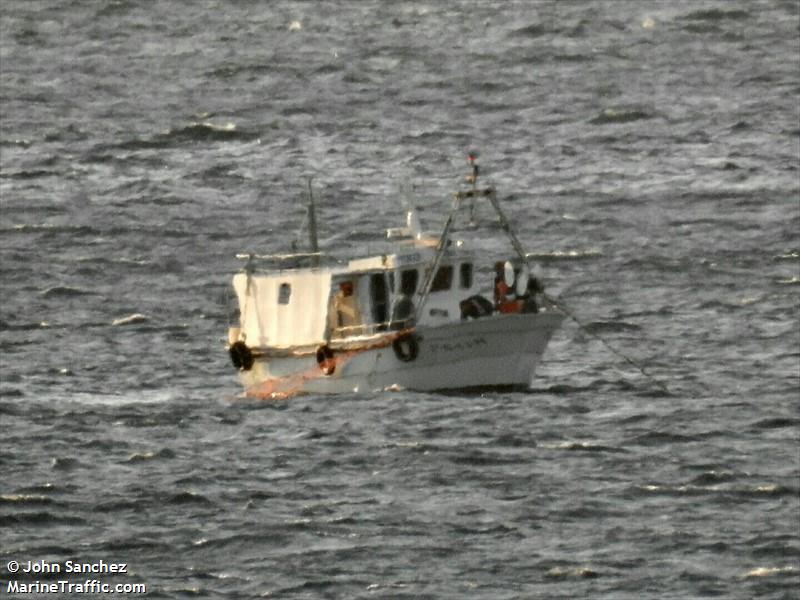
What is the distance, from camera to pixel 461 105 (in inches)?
5719

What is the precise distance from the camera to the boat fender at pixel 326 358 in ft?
236

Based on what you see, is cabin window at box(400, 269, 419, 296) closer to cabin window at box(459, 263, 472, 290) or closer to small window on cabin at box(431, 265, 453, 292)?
small window on cabin at box(431, 265, 453, 292)

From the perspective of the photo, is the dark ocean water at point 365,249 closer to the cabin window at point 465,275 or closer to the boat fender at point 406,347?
the boat fender at point 406,347

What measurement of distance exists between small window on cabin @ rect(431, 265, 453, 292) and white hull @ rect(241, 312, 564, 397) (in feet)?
6.10

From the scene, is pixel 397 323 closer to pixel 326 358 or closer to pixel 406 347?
pixel 406 347

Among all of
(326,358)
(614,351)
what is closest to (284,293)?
(326,358)

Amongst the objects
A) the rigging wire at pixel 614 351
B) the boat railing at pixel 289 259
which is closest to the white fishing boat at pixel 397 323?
the boat railing at pixel 289 259

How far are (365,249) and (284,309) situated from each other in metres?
25.6

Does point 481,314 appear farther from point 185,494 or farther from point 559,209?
point 559,209

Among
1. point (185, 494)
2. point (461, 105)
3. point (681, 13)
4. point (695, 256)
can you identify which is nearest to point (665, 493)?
point (185, 494)

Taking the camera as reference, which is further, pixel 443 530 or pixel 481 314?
pixel 481 314

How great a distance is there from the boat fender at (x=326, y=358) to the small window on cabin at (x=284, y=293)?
295 centimetres

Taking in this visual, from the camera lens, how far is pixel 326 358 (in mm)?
72000

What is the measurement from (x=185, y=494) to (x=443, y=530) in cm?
666
